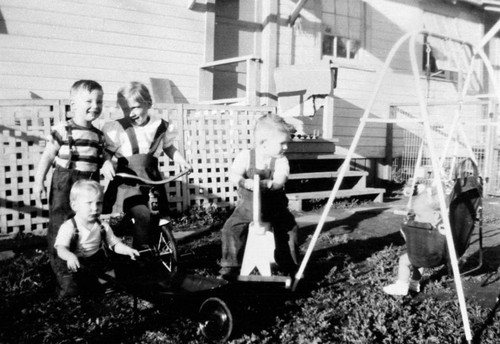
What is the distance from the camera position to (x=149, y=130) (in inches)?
141

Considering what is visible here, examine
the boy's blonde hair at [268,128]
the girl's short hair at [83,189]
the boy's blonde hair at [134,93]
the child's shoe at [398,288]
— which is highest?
the boy's blonde hair at [134,93]

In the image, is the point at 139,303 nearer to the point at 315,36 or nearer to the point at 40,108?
the point at 40,108

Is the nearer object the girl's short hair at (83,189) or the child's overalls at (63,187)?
the girl's short hair at (83,189)

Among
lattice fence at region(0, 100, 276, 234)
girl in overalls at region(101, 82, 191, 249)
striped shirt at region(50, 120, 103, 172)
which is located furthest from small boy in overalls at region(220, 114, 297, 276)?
lattice fence at region(0, 100, 276, 234)

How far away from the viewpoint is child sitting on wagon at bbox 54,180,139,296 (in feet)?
9.57

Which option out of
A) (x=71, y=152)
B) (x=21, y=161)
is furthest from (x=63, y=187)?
(x=21, y=161)

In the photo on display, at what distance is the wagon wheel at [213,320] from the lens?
2.56 m

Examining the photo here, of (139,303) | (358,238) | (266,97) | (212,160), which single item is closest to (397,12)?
(266,97)

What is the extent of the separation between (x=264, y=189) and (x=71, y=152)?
1.46 metres

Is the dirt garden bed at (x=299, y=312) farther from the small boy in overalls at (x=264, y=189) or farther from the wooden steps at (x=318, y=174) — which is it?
the wooden steps at (x=318, y=174)

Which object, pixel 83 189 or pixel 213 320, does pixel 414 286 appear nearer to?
pixel 213 320

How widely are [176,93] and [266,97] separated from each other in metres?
1.74

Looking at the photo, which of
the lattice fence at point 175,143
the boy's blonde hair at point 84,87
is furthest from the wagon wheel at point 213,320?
the lattice fence at point 175,143

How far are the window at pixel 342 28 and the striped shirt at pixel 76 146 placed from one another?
727 centimetres
